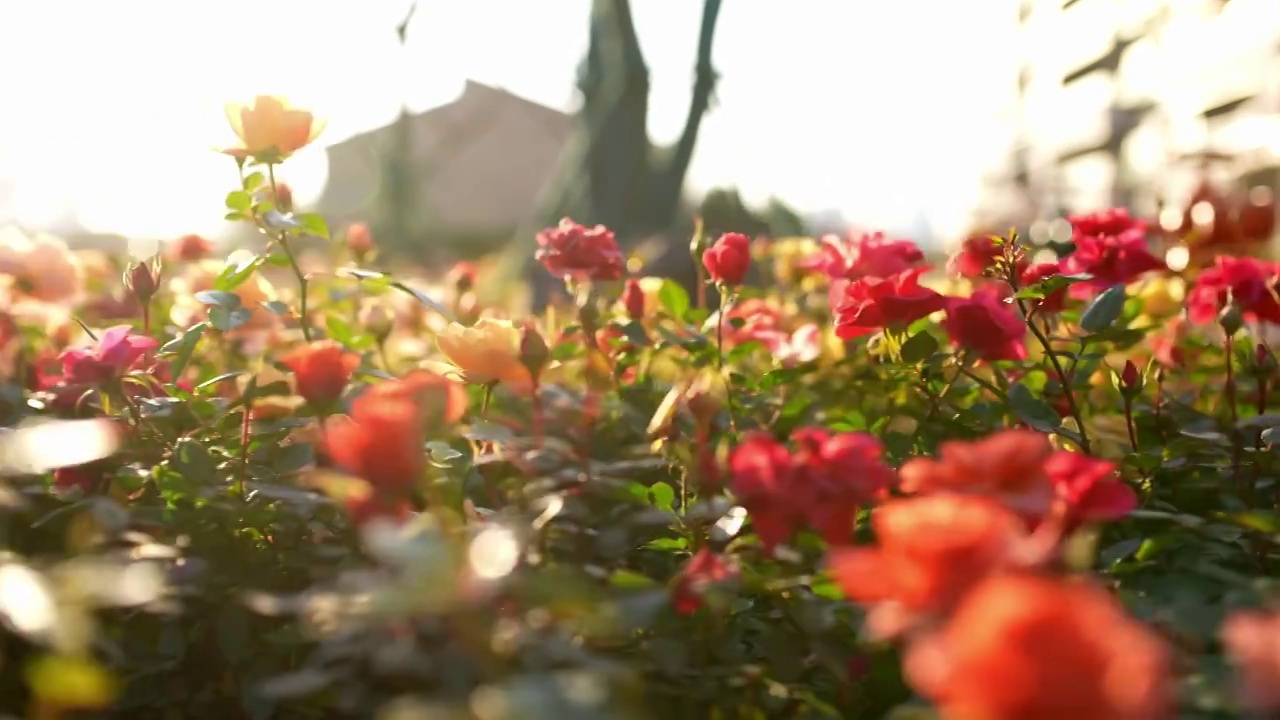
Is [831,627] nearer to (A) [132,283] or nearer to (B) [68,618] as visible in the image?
(B) [68,618]

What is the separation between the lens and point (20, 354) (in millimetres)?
1288

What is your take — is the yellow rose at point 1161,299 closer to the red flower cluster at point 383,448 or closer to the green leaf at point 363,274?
the green leaf at point 363,274

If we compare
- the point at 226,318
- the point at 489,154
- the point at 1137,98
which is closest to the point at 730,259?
the point at 226,318

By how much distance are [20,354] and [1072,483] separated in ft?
3.85

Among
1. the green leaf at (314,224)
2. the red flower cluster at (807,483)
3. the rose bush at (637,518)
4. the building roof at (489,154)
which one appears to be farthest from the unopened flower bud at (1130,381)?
the building roof at (489,154)

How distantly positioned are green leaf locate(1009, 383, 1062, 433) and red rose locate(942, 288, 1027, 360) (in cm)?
4

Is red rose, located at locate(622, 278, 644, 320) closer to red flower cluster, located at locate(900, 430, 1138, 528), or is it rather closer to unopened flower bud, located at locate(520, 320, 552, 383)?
unopened flower bud, located at locate(520, 320, 552, 383)

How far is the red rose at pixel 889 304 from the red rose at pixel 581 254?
1.19 feet

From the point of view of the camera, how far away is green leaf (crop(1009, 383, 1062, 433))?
38.0 inches

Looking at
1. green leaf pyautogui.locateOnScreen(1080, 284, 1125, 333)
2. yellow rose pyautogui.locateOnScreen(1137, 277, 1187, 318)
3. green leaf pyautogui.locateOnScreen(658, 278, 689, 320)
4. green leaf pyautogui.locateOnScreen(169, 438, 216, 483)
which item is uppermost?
green leaf pyautogui.locateOnScreen(1080, 284, 1125, 333)

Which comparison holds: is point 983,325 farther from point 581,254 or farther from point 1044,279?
point 581,254

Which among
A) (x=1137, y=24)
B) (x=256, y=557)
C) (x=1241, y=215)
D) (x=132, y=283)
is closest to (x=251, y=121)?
(x=132, y=283)

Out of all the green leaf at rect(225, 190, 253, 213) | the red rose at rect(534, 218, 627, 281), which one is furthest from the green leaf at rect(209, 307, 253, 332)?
the red rose at rect(534, 218, 627, 281)

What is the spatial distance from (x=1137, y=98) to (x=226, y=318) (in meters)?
7.56
